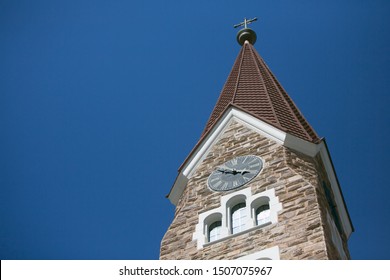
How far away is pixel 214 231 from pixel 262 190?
5.60ft

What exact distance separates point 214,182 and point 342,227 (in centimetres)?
407

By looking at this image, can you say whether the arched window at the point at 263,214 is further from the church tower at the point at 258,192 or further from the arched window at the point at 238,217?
the arched window at the point at 238,217

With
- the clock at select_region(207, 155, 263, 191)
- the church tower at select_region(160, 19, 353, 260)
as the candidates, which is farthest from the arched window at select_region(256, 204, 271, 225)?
the clock at select_region(207, 155, 263, 191)

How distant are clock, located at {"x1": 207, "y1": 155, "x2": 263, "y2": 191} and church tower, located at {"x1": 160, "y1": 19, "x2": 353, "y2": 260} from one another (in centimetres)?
3

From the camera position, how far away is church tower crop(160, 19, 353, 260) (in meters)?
22.2

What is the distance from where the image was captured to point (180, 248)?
77.7 ft

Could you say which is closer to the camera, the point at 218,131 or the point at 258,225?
the point at 258,225

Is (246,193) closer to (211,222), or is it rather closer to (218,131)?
(211,222)

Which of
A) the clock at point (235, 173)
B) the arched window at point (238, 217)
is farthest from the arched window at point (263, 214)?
the clock at point (235, 173)

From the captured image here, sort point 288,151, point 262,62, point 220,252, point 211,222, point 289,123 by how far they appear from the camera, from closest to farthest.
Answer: point 220,252
point 211,222
point 288,151
point 289,123
point 262,62
